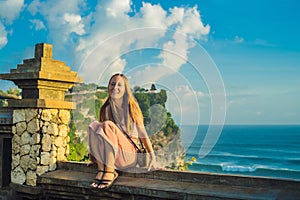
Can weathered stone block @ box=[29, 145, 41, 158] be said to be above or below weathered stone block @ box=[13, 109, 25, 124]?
below

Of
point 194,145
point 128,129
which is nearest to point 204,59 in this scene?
point 194,145

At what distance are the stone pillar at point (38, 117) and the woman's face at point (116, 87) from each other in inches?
33.1

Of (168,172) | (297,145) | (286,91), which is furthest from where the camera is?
(286,91)

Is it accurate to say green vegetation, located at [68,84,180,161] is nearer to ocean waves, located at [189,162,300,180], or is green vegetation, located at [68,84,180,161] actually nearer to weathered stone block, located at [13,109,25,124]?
weathered stone block, located at [13,109,25,124]

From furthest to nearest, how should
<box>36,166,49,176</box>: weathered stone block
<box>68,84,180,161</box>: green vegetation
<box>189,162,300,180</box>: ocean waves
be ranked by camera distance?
<box>189,162,300,180</box>: ocean waves → <box>36,166,49,176</box>: weathered stone block → <box>68,84,180,161</box>: green vegetation

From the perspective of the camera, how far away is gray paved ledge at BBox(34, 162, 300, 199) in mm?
3271

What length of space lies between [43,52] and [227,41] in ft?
206

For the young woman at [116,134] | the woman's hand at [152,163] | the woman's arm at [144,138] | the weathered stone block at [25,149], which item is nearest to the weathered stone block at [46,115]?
the weathered stone block at [25,149]

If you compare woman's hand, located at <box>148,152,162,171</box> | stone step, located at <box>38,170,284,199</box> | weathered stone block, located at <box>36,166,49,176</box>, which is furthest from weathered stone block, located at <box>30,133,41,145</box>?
woman's hand, located at <box>148,152,162,171</box>

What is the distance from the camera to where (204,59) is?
3.59m

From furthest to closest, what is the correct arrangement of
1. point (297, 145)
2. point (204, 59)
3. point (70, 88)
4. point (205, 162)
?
point (297, 145)
point (205, 162)
point (70, 88)
point (204, 59)

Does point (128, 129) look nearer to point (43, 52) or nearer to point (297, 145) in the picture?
point (43, 52)

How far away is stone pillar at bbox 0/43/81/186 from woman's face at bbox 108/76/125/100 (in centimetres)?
84

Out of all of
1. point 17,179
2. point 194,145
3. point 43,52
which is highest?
point 43,52
